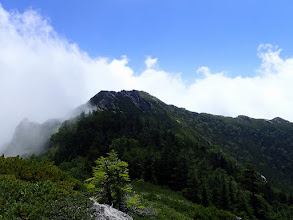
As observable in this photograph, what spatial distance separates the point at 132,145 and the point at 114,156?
53.1m

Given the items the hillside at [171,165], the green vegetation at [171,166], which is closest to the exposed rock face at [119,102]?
the hillside at [171,165]

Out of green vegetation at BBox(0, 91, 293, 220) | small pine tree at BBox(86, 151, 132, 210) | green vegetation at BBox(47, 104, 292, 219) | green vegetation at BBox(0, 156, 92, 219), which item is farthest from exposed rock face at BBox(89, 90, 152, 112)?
green vegetation at BBox(0, 156, 92, 219)

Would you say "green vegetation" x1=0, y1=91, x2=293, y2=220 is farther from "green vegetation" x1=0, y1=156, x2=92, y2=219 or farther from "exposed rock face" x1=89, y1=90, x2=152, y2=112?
"exposed rock face" x1=89, y1=90, x2=152, y2=112

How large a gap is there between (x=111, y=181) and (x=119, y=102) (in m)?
148

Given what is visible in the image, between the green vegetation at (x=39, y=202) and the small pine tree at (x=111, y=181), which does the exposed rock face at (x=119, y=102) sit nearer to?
the small pine tree at (x=111, y=181)

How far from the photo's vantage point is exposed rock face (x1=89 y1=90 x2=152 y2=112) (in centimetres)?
14625

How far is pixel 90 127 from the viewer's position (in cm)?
8831

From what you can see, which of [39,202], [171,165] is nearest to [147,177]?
[171,165]

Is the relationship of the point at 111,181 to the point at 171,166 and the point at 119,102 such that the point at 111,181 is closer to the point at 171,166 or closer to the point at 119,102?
the point at 171,166

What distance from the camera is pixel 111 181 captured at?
1463cm

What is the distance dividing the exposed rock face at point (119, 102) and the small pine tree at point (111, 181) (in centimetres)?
12546

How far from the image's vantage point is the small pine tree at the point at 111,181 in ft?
46.9

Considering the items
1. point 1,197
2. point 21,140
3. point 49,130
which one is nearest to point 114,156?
point 1,197

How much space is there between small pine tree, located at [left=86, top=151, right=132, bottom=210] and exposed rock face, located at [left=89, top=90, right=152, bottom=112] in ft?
412
